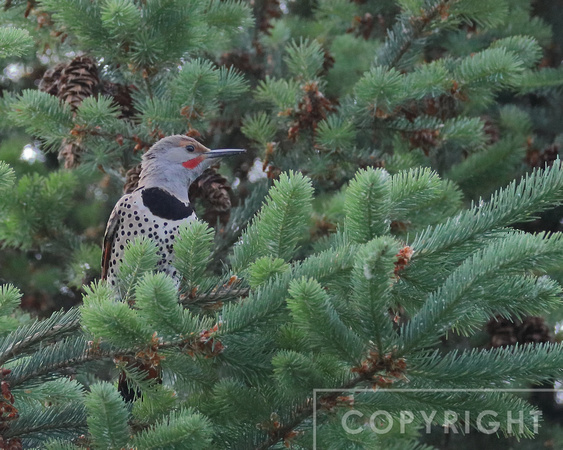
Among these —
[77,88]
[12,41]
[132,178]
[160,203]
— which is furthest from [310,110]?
[12,41]

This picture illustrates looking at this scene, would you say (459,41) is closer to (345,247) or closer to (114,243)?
(114,243)

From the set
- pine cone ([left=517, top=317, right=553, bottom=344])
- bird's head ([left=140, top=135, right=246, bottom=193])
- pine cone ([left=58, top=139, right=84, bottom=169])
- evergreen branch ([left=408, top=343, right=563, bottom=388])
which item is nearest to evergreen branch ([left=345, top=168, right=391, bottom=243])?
evergreen branch ([left=408, top=343, right=563, bottom=388])

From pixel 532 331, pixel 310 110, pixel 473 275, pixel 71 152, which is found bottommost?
pixel 473 275

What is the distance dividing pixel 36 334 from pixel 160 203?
1.46m

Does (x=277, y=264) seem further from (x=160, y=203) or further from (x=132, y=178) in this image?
(x=132, y=178)

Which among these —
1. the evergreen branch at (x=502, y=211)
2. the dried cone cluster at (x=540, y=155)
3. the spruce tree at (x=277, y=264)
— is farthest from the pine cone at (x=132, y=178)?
the dried cone cluster at (x=540, y=155)

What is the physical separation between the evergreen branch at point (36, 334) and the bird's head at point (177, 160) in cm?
156

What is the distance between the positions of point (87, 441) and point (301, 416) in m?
0.70

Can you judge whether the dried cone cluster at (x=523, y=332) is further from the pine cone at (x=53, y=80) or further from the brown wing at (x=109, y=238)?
the pine cone at (x=53, y=80)

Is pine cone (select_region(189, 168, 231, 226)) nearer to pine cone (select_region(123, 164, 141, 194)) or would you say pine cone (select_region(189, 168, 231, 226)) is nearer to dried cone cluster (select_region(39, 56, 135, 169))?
pine cone (select_region(123, 164, 141, 194))

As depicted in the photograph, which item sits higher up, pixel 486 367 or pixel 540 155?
pixel 540 155

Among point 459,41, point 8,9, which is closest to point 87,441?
point 8,9

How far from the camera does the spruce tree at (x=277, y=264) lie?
223cm

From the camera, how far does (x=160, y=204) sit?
4.05 meters
